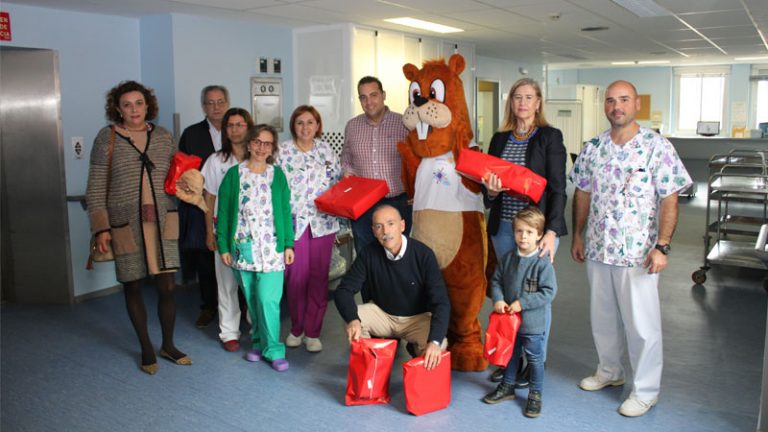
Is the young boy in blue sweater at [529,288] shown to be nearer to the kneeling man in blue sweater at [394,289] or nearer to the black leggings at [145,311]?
the kneeling man in blue sweater at [394,289]

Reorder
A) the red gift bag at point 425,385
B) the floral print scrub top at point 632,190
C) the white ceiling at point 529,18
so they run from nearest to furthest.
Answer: the floral print scrub top at point 632,190 < the red gift bag at point 425,385 < the white ceiling at point 529,18

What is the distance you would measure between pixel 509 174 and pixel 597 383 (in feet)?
3.92

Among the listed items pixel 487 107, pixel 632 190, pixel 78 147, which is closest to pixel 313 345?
pixel 632 190

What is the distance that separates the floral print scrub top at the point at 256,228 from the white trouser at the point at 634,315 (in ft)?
5.38

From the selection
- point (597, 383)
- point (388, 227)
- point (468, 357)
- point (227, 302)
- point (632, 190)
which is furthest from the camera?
point (227, 302)

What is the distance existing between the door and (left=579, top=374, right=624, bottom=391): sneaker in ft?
24.1

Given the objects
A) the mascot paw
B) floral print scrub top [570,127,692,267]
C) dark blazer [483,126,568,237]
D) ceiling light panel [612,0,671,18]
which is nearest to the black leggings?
the mascot paw

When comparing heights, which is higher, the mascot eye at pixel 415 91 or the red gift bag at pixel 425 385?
the mascot eye at pixel 415 91

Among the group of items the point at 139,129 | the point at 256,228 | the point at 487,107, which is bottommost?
the point at 256,228

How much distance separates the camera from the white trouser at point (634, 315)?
3.00m

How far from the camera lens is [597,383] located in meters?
3.34

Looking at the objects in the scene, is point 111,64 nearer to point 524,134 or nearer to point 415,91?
point 415,91

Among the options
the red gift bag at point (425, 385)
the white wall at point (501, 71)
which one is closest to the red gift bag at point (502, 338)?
the red gift bag at point (425, 385)

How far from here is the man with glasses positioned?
176 inches
